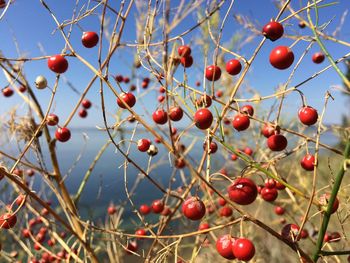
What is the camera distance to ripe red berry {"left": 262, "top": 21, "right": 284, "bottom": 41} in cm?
108

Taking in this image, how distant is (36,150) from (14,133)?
1.55ft

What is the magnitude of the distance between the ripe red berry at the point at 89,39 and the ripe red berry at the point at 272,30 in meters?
0.67

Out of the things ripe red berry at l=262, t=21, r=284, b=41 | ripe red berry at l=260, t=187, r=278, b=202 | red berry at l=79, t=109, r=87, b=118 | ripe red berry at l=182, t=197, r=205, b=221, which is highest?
ripe red berry at l=262, t=21, r=284, b=41

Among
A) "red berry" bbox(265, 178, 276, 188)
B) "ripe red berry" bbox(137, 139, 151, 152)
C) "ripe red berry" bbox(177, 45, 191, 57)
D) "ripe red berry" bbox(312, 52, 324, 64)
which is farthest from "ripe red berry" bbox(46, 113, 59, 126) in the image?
"ripe red berry" bbox(312, 52, 324, 64)

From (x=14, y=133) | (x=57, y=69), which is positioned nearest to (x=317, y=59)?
(x=57, y=69)

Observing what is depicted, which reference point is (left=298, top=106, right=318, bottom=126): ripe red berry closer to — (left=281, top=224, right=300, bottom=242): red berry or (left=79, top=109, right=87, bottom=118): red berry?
(left=281, top=224, right=300, bottom=242): red berry

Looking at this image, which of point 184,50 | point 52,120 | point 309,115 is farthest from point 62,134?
point 309,115

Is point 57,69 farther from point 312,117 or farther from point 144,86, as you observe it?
point 144,86

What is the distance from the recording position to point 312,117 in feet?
3.82

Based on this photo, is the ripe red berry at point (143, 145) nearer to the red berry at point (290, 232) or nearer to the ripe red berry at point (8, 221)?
the ripe red berry at point (8, 221)

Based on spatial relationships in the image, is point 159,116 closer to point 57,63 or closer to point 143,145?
point 143,145

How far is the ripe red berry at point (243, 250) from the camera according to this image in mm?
976

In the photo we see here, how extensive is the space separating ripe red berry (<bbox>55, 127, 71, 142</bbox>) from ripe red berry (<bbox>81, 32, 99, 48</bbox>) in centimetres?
46

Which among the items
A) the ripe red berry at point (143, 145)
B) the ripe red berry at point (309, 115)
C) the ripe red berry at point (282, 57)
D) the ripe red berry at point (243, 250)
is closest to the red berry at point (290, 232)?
the ripe red berry at point (243, 250)
